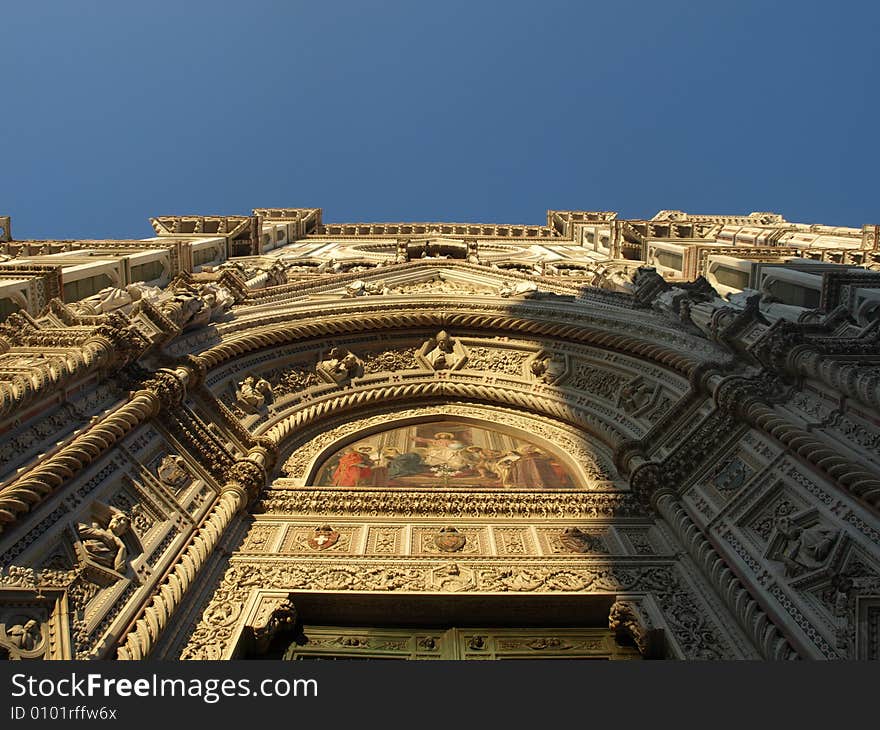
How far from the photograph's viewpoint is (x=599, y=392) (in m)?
13.9

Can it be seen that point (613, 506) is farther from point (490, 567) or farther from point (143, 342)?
point (143, 342)

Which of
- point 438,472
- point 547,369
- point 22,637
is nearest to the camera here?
point 22,637

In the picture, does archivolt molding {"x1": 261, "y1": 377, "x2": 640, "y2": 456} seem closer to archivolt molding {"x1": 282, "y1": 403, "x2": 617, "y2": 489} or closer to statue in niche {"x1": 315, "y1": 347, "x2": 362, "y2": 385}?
archivolt molding {"x1": 282, "y1": 403, "x2": 617, "y2": 489}

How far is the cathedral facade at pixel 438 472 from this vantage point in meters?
7.21

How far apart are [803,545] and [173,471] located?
8.53 m

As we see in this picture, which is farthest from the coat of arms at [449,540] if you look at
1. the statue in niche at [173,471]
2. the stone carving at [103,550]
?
the stone carving at [103,550]

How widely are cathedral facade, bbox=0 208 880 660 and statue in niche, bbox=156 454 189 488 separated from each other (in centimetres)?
3

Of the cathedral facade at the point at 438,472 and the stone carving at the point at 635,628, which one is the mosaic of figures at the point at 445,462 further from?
the stone carving at the point at 635,628

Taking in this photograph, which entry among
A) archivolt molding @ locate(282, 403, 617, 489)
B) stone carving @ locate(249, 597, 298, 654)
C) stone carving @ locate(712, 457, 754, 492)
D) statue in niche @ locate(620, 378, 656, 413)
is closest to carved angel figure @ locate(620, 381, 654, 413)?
statue in niche @ locate(620, 378, 656, 413)

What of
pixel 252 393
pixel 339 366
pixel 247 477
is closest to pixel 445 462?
pixel 339 366

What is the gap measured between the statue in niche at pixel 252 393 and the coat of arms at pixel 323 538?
3576 mm

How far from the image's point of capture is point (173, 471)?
9516mm

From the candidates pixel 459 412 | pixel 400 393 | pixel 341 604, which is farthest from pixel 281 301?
pixel 341 604

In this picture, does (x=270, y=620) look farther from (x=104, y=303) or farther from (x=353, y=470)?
(x=104, y=303)
